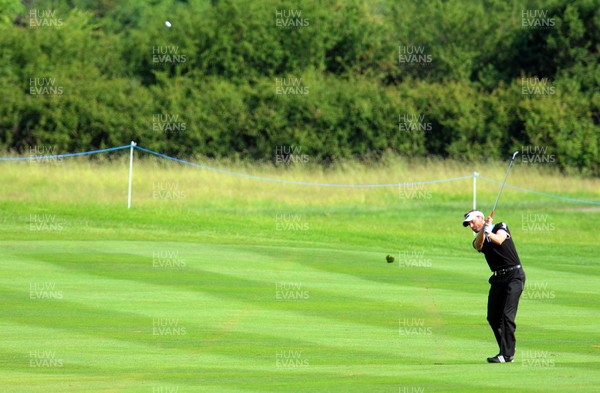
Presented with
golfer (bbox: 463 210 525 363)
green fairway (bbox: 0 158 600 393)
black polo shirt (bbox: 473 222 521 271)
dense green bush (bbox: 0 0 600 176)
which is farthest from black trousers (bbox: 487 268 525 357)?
dense green bush (bbox: 0 0 600 176)

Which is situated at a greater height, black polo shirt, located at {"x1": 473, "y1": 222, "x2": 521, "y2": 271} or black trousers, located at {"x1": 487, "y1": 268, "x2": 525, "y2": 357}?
black polo shirt, located at {"x1": 473, "y1": 222, "x2": 521, "y2": 271}

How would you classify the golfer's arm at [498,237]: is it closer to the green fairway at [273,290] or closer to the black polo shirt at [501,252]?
the black polo shirt at [501,252]

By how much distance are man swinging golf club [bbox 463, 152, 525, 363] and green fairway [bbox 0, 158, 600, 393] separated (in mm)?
458

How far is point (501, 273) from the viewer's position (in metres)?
15.1

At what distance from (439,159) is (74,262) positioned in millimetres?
25109

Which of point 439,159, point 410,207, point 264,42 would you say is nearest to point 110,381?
point 410,207

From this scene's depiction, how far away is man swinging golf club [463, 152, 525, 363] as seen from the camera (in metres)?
14.8

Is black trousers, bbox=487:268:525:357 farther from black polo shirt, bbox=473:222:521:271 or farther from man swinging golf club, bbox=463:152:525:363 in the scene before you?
black polo shirt, bbox=473:222:521:271

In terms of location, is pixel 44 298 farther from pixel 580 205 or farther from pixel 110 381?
pixel 580 205

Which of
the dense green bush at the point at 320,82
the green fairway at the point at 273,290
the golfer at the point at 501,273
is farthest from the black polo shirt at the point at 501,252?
the dense green bush at the point at 320,82

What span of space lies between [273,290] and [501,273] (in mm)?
6562

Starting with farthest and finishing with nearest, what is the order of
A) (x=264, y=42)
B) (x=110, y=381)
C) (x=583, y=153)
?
(x=264, y=42) < (x=583, y=153) < (x=110, y=381)

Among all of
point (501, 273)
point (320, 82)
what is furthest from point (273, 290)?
point (320, 82)

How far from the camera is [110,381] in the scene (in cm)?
1305
